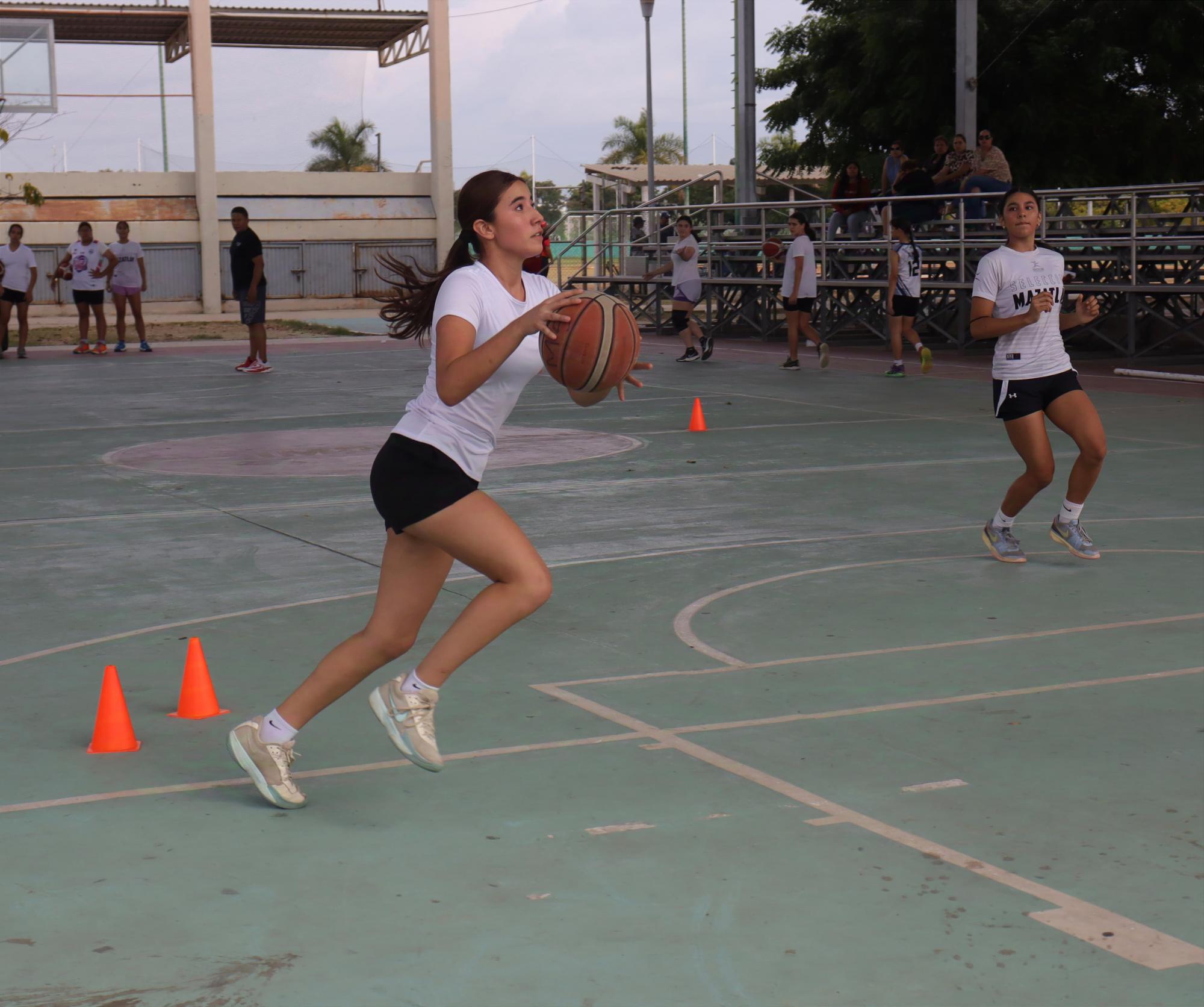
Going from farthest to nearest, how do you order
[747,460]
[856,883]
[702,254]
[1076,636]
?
[702,254] → [747,460] → [1076,636] → [856,883]

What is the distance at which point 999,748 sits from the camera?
17.8 ft

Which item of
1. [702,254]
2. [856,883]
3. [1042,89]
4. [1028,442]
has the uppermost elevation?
[1042,89]

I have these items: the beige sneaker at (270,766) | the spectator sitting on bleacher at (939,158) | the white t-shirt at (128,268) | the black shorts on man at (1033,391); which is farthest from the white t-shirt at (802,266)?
the beige sneaker at (270,766)

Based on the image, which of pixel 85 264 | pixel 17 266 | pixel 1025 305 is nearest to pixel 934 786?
pixel 1025 305

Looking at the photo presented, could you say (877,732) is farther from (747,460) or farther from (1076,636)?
(747,460)

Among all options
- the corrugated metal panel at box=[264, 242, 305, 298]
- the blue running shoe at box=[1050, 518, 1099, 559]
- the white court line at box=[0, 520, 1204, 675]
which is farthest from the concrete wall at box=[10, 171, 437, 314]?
the blue running shoe at box=[1050, 518, 1099, 559]

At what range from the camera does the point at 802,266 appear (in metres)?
20.8

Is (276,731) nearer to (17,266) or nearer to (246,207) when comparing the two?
(17,266)

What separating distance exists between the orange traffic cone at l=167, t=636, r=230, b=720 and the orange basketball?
201 centimetres

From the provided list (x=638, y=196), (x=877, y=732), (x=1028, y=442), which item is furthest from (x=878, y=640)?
(x=638, y=196)

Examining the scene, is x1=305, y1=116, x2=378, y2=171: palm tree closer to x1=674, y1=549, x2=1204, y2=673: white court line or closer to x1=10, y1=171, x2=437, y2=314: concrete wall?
x1=10, y1=171, x2=437, y2=314: concrete wall

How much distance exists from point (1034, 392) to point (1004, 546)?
842mm

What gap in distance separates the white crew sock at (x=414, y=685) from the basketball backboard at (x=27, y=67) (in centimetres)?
3091

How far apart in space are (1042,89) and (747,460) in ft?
69.5
